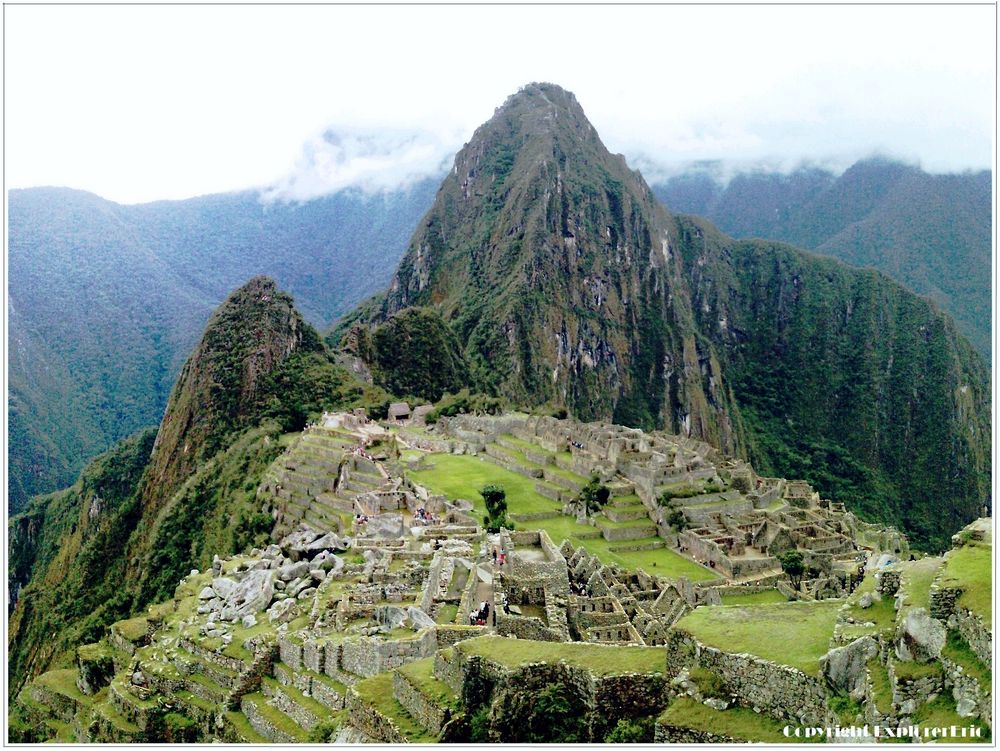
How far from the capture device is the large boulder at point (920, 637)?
8859 millimetres

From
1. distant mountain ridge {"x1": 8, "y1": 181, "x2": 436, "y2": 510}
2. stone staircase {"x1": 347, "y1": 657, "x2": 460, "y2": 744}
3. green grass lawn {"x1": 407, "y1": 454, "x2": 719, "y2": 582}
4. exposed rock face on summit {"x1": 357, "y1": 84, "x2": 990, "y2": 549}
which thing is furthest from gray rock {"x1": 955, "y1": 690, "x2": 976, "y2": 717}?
distant mountain ridge {"x1": 8, "y1": 181, "x2": 436, "y2": 510}

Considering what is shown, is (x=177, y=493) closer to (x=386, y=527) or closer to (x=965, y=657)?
(x=386, y=527)

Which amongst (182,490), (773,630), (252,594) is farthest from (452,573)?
(182,490)

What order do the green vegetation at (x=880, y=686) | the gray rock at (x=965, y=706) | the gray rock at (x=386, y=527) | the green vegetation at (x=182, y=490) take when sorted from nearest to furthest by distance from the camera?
the gray rock at (x=965, y=706) < the green vegetation at (x=880, y=686) < the gray rock at (x=386, y=527) < the green vegetation at (x=182, y=490)

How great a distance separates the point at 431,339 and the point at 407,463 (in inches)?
2311

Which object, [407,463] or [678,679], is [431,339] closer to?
[407,463]

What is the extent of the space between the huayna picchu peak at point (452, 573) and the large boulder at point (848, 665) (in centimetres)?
2

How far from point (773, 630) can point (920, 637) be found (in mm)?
1767

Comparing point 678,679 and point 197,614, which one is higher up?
point 678,679

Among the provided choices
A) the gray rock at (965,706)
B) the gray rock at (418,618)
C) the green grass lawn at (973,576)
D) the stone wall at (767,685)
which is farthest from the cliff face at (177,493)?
the gray rock at (965,706)

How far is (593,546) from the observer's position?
141 ft

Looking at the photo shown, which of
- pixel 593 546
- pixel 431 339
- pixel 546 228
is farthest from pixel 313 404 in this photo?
pixel 546 228

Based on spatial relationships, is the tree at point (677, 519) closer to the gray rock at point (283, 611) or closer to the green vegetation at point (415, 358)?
the gray rock at point (283, 611)

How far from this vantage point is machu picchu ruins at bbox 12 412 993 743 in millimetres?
9102
